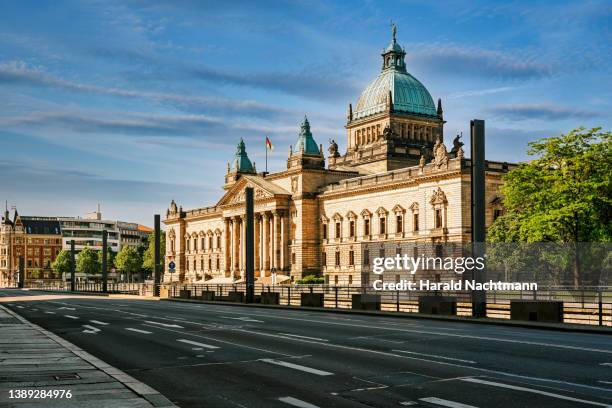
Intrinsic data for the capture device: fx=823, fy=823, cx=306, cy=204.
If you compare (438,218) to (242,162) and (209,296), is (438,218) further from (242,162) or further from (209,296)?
(242,162)

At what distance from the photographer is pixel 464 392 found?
45.7 ft

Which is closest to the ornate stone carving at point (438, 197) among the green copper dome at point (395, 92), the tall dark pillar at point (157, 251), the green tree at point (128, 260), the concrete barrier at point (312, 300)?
the tall dark pillar at point (157, 251)

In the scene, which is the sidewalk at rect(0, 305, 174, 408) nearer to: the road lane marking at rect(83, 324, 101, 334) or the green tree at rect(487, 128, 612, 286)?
the road lane marking at rect(83, 324, 101, 334)

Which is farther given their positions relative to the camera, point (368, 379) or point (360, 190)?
point (360, 190)

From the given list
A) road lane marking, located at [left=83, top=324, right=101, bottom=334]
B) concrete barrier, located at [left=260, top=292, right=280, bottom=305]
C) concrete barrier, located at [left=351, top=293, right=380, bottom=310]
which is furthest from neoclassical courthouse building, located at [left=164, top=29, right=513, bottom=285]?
road lane marking, located at [left=83, top=324, right=101, bottom=334]

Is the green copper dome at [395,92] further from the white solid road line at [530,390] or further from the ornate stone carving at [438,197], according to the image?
the white solid road line at [530,390]

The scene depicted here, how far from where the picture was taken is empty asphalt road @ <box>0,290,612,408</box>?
1362 centimetres

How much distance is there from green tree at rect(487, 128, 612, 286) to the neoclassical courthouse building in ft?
62.6

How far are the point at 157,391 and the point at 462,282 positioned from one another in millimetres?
25590

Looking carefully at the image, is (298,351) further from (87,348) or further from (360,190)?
(360,190)

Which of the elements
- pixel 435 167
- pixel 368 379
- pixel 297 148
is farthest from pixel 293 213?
pixel 368 379

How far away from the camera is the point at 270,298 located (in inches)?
2203

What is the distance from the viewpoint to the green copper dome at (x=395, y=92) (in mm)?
131125

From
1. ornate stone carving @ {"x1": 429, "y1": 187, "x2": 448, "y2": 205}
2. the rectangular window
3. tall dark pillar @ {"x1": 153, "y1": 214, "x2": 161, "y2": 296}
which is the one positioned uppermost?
ornate stone carving @ {"x1": 429, "y1": 187, "x2": 448, "y2": 205}
